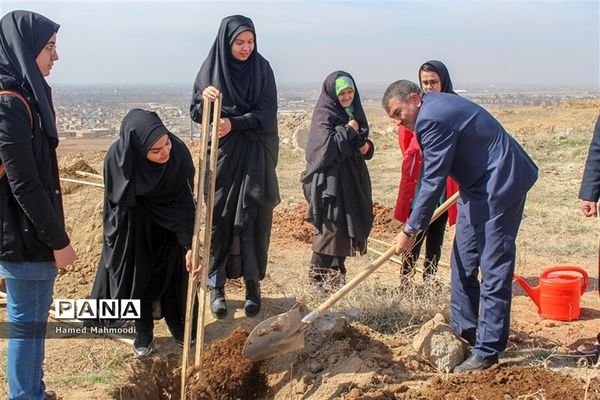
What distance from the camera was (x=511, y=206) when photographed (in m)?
3.27

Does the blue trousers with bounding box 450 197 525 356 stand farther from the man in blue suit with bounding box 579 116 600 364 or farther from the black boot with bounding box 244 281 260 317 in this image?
the black boot with bounding box 244 281 260 317

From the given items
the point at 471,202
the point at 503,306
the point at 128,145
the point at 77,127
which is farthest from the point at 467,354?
the point at 77,127

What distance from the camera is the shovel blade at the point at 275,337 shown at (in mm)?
3291

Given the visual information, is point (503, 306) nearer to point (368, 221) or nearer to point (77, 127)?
point (368, 221)

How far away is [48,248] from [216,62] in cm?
187

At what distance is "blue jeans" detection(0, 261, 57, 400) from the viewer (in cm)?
279

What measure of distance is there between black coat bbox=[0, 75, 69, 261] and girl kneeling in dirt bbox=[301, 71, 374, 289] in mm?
2154

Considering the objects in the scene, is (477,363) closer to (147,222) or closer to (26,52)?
(147,222)

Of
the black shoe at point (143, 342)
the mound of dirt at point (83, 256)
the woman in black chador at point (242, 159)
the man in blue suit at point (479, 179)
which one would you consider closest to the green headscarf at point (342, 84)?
the woman in black chador at point (242, 159)

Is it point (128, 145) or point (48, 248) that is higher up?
point (128, 145)

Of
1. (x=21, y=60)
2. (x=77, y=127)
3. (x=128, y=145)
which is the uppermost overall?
(x=21, y=60)

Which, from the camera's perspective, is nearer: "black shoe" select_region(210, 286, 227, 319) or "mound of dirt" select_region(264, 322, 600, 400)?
"mound of dirt" select_region(264, 322, 600, 400)

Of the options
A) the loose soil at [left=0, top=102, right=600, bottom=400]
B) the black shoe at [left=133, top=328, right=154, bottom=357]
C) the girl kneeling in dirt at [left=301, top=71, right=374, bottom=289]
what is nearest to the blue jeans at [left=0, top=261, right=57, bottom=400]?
the loose soil at [left=0, top=102, right=600, bottom=400]

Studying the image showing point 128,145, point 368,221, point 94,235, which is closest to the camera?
point 128,145
